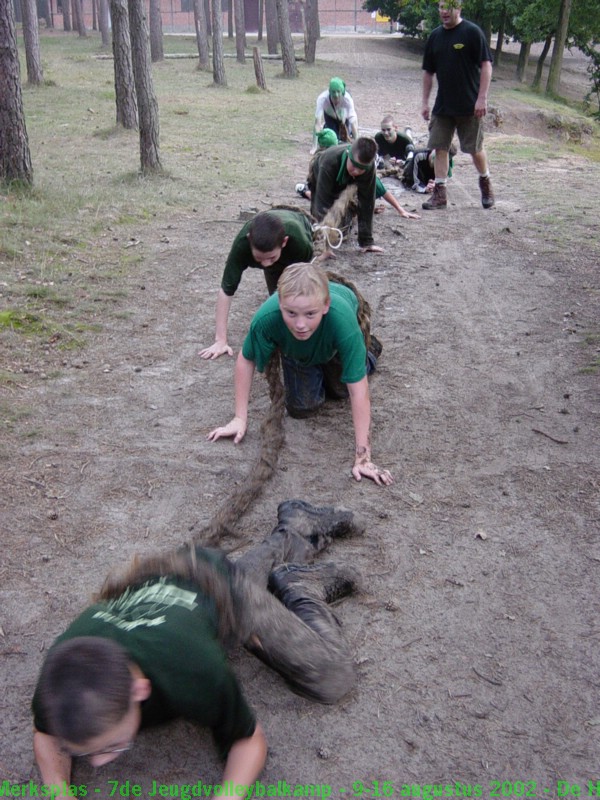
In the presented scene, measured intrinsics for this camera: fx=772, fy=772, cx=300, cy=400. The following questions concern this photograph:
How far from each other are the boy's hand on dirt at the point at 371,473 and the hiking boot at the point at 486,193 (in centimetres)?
576

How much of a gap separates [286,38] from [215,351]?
70.8 feet

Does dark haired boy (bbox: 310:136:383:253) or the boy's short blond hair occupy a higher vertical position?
the boy's short blond hair

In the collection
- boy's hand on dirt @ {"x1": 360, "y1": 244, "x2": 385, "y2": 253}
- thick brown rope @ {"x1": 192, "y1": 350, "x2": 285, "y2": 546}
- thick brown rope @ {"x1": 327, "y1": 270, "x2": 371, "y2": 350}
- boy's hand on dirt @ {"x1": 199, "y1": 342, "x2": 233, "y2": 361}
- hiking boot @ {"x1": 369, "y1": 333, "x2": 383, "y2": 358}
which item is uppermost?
thick brown rope @ {"x1": 327, "y1": 270, "x2": 371, "y2": 350}

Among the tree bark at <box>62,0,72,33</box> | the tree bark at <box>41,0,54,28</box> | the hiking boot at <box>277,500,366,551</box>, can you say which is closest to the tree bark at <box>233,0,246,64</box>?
the tree bark at <box>62,0,72,33</box>

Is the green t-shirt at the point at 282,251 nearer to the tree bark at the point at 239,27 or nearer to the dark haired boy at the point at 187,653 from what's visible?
the dark haired boy at the point at 187,653

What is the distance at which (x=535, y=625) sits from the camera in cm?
272

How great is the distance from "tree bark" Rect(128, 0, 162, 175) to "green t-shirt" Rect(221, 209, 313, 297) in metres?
5.24

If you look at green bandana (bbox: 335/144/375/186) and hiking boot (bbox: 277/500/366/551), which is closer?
hiking boot (bbox: 277/500/366/551)

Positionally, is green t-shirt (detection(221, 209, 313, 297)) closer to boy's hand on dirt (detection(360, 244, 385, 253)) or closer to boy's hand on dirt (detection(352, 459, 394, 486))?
boy's hand on dirt (detection(352, 459, 394, 486))

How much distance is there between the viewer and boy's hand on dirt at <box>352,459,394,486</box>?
357 centimetres

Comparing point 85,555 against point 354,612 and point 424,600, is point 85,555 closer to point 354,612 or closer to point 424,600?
point 354,612

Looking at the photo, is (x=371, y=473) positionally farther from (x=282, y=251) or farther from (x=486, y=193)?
(x=486, y=193)

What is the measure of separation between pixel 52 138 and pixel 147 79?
3481mm

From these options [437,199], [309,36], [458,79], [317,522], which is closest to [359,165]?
[458,79]
